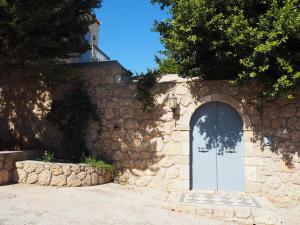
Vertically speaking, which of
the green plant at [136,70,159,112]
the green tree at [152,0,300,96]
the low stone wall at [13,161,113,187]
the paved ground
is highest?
the green tree at [152,0,300,96]

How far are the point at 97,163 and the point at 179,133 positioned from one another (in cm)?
233

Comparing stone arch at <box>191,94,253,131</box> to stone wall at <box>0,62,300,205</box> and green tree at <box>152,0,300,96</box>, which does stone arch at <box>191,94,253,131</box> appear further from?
green tree at <box>152,0,300,96</box>

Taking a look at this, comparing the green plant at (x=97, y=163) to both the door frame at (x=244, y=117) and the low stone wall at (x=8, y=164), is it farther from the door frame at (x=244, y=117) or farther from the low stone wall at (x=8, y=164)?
the door frame at (x=244, y=117)

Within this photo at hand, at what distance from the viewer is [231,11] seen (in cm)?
702

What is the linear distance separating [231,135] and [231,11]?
3.01 metres

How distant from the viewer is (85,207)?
6258 millimetres

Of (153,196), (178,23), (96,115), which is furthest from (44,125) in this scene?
(178,23)

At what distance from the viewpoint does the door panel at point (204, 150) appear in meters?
8.19

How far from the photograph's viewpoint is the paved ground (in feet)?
17.9

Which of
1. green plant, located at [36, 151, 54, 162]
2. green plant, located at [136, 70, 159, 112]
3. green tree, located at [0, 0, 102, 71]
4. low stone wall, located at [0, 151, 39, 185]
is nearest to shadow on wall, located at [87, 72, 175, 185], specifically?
green plant, located at [136, 70, 159, 112]

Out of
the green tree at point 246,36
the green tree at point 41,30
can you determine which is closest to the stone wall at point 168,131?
the green tree at point 246,36

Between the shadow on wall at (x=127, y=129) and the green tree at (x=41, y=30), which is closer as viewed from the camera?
the green tree at (x=41, y=30)

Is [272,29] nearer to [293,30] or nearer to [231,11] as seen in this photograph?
[293,30]

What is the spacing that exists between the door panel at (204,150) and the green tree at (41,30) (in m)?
3.74
